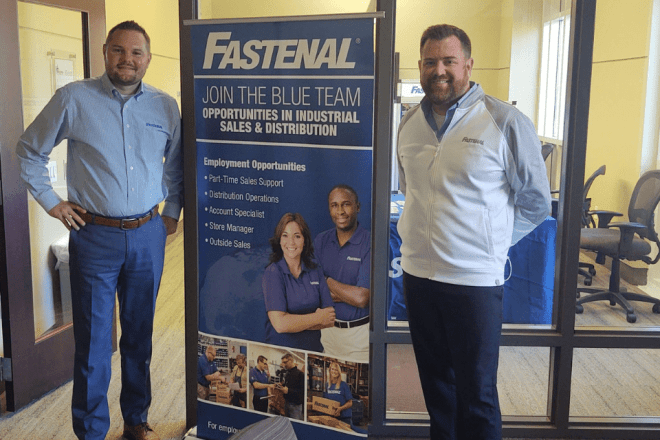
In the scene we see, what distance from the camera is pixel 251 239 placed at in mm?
2355

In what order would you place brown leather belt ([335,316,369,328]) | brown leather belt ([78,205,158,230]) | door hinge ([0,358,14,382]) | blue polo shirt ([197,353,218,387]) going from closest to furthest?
1. brown leather belt ([335,316,369,328])
2. brown leather belt ([78,205,158,230])
3. blue polo shirt ([197,353,218,387])
4. door hinge ([0,358,14,382])

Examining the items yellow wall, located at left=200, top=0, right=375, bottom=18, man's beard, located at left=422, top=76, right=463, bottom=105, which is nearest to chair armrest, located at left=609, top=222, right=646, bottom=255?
man's beard, located at left=422, top=76, right=463, bottom=105

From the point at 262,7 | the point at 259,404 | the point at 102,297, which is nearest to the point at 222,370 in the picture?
the point at 259,404

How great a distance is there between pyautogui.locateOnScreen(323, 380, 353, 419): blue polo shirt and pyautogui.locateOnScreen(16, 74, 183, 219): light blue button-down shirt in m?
0.98

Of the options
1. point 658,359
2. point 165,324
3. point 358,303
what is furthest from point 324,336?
point 165,324

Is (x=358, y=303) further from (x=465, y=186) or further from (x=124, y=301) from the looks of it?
(x=124, y=301)

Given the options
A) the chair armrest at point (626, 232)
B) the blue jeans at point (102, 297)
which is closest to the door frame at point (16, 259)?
the blue jeans at point (102, 297)

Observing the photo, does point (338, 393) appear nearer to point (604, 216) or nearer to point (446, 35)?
point (446, 35)

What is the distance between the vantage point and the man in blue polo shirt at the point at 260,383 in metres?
→ 2.41

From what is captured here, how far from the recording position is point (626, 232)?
3275mm

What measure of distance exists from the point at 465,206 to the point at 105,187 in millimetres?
1313

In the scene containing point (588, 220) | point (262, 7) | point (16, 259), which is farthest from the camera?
point (16, 259)

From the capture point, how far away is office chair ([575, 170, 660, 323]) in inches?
104

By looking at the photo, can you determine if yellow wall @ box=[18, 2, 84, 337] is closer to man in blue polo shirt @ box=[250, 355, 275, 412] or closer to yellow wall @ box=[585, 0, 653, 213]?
man in blue polo shirt @ box=[250, 355, 275, 412]
